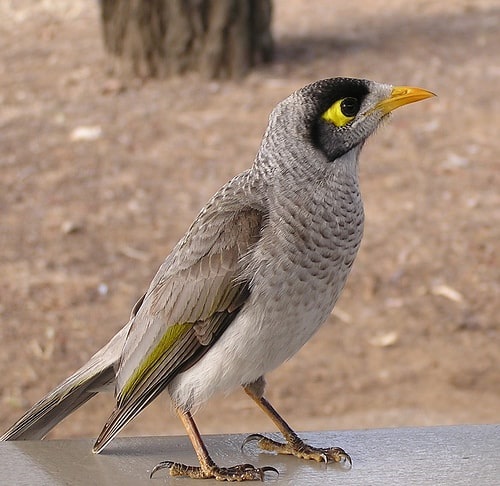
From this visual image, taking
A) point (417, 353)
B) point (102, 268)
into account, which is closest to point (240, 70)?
point (102, 268)

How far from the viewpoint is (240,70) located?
10.8 meters

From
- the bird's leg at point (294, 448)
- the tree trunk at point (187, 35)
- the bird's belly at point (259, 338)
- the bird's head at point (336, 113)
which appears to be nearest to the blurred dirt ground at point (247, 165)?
the tree trunk at point (187, 35)

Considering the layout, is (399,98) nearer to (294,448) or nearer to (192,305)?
(192,305)

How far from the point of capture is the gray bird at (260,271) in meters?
3.38

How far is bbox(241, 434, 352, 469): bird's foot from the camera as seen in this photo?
3.50 m

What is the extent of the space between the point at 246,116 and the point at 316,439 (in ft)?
21.8

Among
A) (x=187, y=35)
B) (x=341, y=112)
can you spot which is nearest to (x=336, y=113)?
(x=341, y=112)

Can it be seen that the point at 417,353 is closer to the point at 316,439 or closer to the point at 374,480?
the point at 316,439

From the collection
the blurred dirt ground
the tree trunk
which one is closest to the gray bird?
the blurred dirt ground

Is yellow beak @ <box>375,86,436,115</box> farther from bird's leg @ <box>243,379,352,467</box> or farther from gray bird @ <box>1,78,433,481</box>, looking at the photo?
bird's leg @ <box>243,379,352,467</box>

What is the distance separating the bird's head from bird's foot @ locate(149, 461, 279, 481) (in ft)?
3.33

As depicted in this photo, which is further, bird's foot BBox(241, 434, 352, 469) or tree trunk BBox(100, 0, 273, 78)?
tree trunk BBox(100, 0, 273, 78)

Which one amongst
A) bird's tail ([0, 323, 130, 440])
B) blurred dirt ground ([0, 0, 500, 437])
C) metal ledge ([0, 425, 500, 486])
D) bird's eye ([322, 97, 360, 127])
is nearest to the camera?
metal ledge ([0, 425, 500, 486])

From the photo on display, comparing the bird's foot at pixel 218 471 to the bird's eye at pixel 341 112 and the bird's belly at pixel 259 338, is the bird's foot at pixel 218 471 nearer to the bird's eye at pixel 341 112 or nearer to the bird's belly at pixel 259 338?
the bird's belly at pixel 259 338
